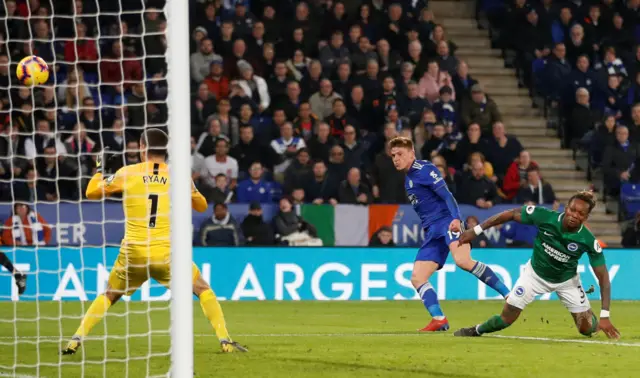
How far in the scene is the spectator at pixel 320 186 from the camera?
17.6 meters

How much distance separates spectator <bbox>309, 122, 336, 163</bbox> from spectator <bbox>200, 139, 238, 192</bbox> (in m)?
1.28

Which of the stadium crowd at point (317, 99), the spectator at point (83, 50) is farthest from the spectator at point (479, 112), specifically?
the spectator at point (83, 50)

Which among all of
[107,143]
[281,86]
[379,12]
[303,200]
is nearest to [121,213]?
[107,143]

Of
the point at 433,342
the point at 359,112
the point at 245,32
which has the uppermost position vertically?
the point at 245,32

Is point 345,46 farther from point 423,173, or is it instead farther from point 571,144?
point 423,173

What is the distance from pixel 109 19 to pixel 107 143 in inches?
112

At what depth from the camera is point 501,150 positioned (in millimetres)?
19047

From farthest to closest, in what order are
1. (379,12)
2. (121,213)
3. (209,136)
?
(379,12) → (209,136) → (121,213)

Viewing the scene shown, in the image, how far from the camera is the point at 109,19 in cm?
1925

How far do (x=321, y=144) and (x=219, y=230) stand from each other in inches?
90.9

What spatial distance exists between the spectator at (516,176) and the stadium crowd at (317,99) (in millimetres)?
22

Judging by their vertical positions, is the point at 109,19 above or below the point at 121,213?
above

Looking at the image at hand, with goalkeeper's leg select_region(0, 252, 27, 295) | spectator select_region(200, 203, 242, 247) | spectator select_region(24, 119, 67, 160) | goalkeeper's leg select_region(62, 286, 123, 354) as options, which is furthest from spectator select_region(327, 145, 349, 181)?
goalkeeper's leg select_region(62, 286, 123, 354)

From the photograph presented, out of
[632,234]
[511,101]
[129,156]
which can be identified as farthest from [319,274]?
[511,101]
